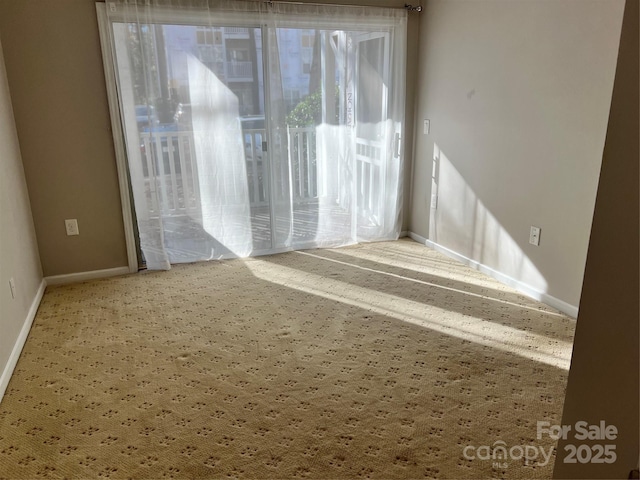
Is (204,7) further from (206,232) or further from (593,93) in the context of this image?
(593,93)

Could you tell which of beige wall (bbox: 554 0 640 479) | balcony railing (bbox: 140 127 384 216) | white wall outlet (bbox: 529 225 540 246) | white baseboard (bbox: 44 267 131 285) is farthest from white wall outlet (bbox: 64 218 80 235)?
beige wall (bbox: 554 0 640 479)

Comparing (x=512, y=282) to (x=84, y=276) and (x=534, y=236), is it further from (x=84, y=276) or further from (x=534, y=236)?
(x=84, y=276)

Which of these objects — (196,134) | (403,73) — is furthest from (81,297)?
(403,73)

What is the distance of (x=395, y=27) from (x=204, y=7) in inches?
64.3

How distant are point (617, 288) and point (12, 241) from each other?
314 centimetres

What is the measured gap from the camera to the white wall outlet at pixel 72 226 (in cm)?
363

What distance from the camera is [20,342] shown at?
2.74 meters

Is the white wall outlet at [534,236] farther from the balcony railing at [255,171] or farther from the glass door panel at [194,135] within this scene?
the glass door panel at [194,135]

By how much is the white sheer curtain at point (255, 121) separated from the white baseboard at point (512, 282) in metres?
0.64

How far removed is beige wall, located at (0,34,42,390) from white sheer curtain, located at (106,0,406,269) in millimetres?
733

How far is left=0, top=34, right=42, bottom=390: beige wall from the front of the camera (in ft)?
8.52

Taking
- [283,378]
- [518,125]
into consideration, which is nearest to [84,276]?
[283,378]

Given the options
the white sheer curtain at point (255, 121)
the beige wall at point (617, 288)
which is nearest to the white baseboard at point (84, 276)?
the white sheer curtain at point (255, 121)

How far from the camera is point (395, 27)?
415cm
